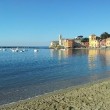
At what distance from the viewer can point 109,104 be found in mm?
14680

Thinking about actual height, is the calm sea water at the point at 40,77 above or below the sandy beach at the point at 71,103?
below

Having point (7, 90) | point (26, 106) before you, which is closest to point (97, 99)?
point (26, 106)

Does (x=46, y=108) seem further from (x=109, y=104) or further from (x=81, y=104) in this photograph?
(x=109, y=104)

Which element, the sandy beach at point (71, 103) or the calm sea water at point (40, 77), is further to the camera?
the calm sea water at point (40, 77)

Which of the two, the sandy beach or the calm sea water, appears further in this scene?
the calm sea water

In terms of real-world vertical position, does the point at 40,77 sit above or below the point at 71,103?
below

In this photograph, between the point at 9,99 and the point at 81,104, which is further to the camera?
the point at 9,99

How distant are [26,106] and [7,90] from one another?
9.09m

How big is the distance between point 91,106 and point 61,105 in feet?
5.08

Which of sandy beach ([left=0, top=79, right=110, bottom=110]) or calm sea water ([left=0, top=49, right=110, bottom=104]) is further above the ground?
sandy beach ([left=0, top=79, right=110, bottom=110])

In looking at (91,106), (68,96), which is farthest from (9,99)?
(91,106)

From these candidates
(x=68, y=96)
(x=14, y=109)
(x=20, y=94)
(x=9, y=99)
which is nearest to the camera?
(x=14, y=109)

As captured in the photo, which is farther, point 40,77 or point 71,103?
point 40,77

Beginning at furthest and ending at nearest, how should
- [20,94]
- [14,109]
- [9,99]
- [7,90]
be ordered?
1. [7,90]
2. [20,94]
3. [9,99]
4. [14,109]
